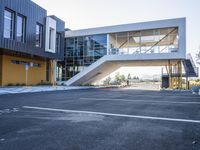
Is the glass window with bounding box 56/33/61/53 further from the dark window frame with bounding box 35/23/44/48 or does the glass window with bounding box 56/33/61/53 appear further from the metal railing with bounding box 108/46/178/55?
the metal railing with bounding box 108/46/178/55

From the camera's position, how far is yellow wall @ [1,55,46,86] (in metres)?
21.9

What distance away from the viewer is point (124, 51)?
25.2m

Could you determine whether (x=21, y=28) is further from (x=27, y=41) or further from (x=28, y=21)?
(x=27, y=41)

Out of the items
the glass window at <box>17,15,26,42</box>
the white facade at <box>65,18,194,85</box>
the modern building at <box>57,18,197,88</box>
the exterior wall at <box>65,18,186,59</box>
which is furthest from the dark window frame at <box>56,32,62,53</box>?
the glass window at <box>17,15,26,42</box>

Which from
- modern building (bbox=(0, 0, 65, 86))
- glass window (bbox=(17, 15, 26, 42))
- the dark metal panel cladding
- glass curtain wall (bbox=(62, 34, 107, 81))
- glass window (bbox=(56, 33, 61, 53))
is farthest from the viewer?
glass window (bbox=(56, 33, 61, 53))

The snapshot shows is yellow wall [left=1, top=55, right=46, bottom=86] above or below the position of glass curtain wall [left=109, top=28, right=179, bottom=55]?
below

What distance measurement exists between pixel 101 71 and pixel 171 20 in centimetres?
1177

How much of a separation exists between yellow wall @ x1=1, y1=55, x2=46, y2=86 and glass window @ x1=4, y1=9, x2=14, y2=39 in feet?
11.6

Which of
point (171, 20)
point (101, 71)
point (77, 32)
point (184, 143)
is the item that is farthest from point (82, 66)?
point (184, 143)

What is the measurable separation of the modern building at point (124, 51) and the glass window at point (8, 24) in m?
10.4

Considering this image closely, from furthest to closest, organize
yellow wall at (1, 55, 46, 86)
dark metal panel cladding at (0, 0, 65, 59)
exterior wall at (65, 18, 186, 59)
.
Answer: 1. exterior wall at (65, 18, 186, 59)
2. yellow wall at (1, 55, 46, 86)
3. dark metal panel cladding at (0, 0, 65, 59)

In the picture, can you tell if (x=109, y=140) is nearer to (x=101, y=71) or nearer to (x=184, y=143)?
(x=184, y=143)

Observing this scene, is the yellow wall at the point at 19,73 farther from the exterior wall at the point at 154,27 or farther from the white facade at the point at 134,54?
the exterior wall at the point at 154,27

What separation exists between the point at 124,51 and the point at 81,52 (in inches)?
284
